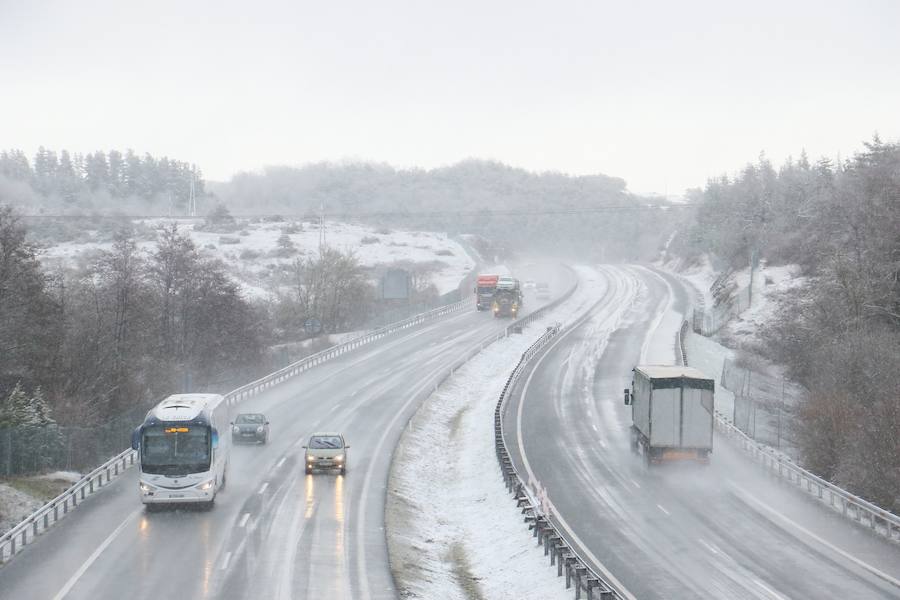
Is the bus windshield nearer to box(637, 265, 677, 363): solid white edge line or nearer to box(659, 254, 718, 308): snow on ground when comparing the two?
box(637, 265, 677, 363): solid white edge line

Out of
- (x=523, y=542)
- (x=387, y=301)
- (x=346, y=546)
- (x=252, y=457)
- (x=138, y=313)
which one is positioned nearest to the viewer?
(x=346, y=546)

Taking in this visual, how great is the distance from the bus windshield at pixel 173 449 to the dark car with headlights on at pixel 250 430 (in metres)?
13.6

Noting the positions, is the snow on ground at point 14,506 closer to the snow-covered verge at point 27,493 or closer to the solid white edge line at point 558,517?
the snow-covered verge at point 27,493

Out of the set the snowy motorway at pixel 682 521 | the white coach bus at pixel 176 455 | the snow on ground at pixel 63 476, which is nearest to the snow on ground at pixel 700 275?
the snowy motorway at pixel 682 521

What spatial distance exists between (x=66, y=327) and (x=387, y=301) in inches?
2371

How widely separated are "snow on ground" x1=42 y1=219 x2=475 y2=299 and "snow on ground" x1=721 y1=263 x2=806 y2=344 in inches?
1707

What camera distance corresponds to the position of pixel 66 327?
4638cm

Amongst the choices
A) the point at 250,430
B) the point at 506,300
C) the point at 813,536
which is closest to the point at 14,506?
the point at 250,430

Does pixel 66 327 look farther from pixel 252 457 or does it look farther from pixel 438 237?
pixel 438 237

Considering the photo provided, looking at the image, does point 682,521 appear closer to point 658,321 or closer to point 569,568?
point 569,568

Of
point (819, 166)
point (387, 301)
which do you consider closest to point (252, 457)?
point (387, 301)

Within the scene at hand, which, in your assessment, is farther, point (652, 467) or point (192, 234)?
point (192, 234)

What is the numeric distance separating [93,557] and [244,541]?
152 inches

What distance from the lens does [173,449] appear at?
26.8 m
